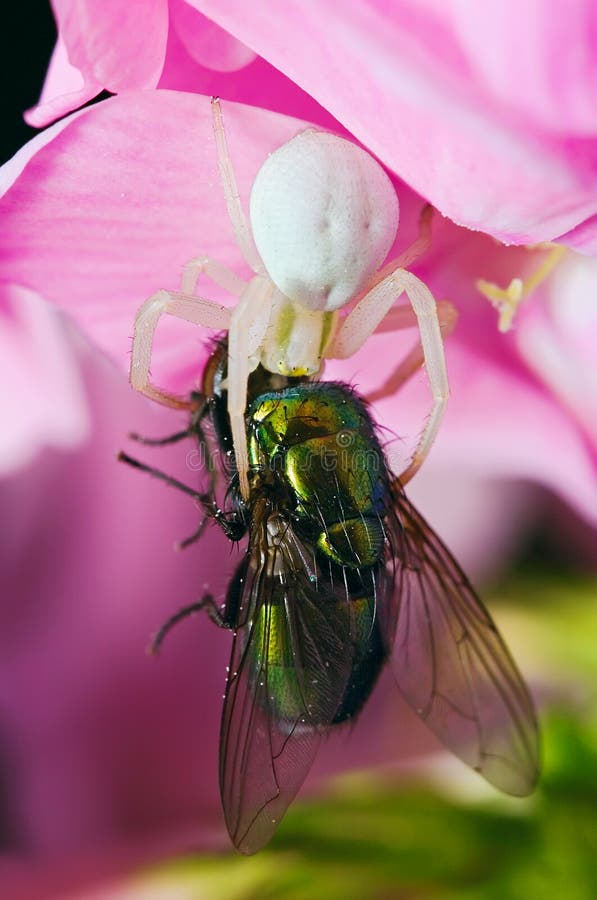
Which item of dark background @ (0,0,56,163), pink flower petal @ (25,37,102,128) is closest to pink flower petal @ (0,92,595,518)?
pink flower petal @ (25,37,102,128)

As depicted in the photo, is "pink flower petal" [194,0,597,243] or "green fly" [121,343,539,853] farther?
"green fly" [121,343,539,853]

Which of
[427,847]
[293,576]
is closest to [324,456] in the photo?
[293,576]

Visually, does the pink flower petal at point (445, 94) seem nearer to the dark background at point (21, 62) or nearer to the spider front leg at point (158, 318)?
the spider front leg at point (158, 318)

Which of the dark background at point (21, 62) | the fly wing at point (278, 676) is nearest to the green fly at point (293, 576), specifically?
the fly wing at point (278, 676)

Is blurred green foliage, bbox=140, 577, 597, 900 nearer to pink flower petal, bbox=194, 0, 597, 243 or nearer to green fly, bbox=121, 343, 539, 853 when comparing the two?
green fly, bbox=121, 343, 539, 853

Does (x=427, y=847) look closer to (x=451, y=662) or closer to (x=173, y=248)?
(x=451, y=662)

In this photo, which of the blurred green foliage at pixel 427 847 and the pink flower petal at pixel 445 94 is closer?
the pink flower petal at pixel 445 94

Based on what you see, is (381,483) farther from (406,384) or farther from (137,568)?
(137,568)
